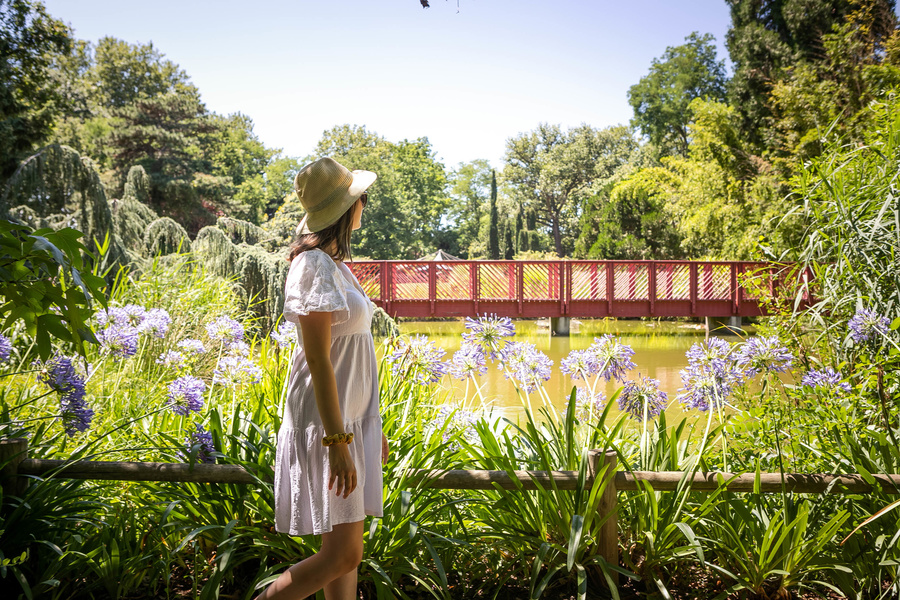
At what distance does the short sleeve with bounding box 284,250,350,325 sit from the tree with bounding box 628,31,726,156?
2426 centimetres

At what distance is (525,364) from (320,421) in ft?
3.40

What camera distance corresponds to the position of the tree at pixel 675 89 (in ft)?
75.8

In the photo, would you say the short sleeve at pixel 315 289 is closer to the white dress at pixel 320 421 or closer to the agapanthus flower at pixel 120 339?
the white dress at pixel 320 421

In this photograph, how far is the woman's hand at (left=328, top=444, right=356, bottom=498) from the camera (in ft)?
4.05

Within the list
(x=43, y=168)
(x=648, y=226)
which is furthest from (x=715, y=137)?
(x=43, y=168)

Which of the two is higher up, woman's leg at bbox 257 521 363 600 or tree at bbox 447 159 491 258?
tree at bbox 447 159 491 258

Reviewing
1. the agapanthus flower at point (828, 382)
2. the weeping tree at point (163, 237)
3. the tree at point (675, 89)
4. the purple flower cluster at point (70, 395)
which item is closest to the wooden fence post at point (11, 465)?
the purple flower cluster at point (70, 395)

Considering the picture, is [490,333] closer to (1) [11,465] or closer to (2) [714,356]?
(2) [714,356]

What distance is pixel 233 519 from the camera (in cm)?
172

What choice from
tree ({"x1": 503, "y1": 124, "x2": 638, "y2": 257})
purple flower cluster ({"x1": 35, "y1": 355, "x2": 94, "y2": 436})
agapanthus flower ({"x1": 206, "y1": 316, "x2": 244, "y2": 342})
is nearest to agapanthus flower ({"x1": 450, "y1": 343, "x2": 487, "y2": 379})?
agapanthus flower ({"x1": 206, "y1": 316, "x2": 244, "y2": 342})

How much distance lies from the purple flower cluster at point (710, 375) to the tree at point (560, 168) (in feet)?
93.9

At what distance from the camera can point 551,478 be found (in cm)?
169

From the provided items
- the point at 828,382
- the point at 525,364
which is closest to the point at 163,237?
the point at 525,364

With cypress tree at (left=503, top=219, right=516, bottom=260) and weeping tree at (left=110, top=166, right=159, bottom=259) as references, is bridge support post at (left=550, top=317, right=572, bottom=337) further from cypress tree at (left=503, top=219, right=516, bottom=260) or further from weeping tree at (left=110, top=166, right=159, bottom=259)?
cypress tree at (left=503, top=219, right=516, bottom=260)
